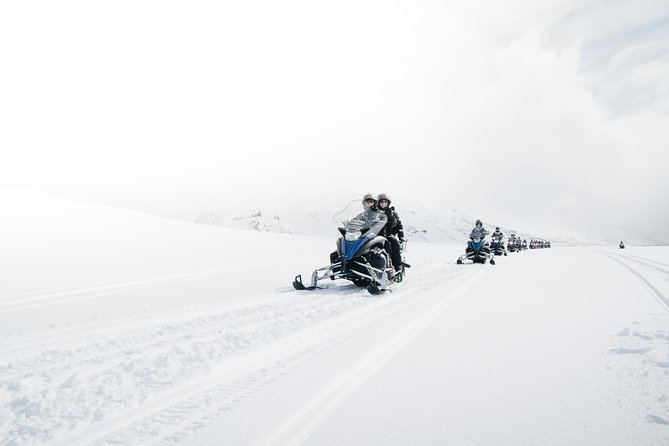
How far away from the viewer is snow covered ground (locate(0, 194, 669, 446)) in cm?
266

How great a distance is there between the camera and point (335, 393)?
127 inches

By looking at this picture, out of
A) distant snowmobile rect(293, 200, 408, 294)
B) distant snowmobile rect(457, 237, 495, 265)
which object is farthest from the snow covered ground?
distant snowmobile rect(457, 237, 495, 265)

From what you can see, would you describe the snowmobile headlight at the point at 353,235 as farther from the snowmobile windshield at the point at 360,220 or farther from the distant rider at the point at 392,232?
the distant rider at the point at 392,232

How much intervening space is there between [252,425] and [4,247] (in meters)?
17.6

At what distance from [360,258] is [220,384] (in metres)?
6.70

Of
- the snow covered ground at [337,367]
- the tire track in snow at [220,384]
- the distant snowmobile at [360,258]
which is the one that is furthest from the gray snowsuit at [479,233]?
the tire track in snow at [220,384]

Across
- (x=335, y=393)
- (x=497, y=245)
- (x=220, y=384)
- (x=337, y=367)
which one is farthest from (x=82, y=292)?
(x=497, y=245)

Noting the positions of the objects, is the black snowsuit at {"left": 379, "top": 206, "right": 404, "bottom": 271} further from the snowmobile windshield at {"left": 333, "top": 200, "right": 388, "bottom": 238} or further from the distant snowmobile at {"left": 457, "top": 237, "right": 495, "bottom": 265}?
the distant snowmobile at {"left": 457, "top": 237, "right": 495, "bottom": 265}

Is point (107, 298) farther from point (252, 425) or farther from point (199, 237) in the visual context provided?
point (199, 237)

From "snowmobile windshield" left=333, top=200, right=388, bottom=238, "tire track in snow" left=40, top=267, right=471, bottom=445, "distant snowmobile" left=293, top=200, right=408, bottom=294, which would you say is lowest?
"tire track in snow" left=40, top=267, right=471, bottom=445

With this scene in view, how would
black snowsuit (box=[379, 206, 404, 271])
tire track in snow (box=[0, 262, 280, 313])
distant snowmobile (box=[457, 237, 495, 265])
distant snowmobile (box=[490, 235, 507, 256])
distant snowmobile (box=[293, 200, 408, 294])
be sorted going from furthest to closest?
distant snowmobile (box=[490, 235, 507, 256]) < distant snowmobile (box=[457, 237, 495, 265]) < black snowsuit (box=[379, 206, 404, 271]) < distant snowmobile (box=[293, 200, 408, 294]) < tire track in snow (box=[0, 262, 280, 313])

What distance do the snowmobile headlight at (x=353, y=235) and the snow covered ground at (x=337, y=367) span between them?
1.47 metres

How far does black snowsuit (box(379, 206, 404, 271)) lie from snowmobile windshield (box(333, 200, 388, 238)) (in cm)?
47

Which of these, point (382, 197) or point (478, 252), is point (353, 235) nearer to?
point (382, 197)
